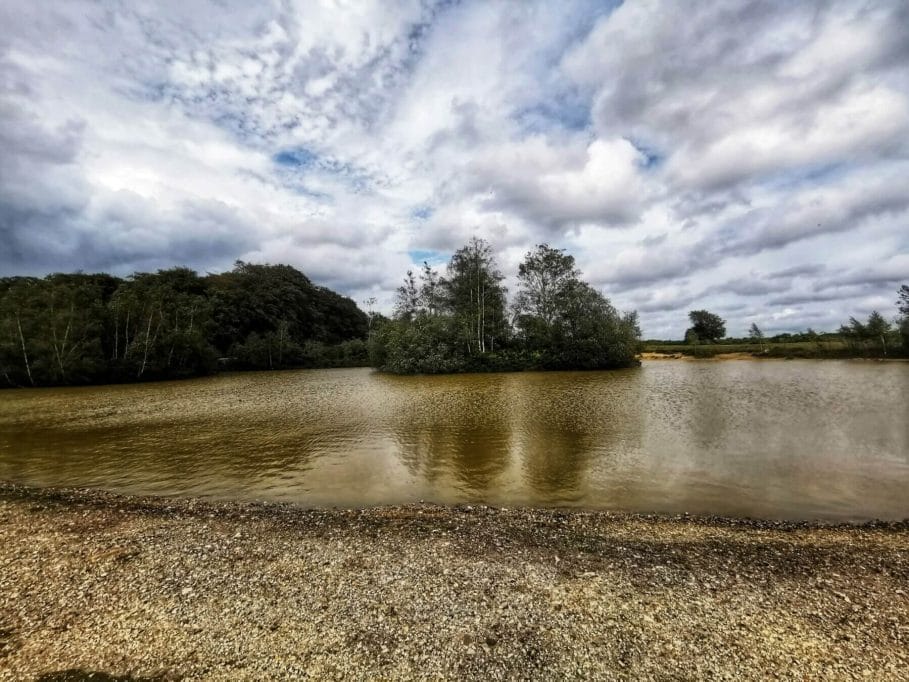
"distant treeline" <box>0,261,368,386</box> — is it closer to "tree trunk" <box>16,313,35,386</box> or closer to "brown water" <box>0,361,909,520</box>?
"tree trunk" <box>16,313,35,386</box>

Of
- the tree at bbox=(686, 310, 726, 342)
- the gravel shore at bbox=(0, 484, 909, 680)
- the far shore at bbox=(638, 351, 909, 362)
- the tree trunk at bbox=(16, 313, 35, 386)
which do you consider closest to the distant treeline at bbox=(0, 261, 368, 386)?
the tree trunk at bbox=(16, 313, 35, 386)

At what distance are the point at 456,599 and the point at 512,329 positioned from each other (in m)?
46.3

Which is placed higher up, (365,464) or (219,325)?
(219,325)

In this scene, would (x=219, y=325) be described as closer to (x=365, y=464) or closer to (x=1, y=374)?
(x=1, y=374)

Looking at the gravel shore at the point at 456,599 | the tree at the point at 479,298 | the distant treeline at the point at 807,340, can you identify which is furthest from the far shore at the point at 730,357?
the gravel shore at the point at 456,599

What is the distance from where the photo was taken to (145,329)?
145 ft

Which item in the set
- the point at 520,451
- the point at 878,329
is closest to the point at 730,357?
the point at 878,329

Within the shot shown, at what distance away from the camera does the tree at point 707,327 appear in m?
79.3

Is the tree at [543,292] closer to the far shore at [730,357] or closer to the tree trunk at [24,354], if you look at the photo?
the far shore at [730,357]

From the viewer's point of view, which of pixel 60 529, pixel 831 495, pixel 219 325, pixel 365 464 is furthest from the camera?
pixel 219 325

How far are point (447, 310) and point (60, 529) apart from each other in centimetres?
4798

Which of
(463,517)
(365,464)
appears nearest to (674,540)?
(463,517)

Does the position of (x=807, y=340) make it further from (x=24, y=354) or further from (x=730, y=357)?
(x=24, y=354)

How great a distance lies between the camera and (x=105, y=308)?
1698 inches
